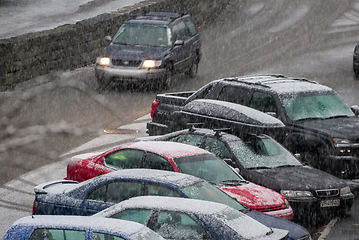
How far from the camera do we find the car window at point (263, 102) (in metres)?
12.8

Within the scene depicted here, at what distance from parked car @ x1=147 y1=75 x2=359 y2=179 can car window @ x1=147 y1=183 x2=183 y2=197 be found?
4193 millimetres

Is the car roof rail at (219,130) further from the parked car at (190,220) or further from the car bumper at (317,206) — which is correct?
the parked car at (190,220)

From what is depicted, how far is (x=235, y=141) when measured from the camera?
1088 cm

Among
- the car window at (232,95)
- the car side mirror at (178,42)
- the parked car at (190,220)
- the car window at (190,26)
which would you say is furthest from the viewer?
the car window at (190,26)

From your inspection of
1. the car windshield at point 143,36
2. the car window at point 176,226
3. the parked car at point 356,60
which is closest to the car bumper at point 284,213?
the car window at point 176,226

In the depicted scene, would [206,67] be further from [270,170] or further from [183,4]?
[270,170]

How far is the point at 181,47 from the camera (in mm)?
19734

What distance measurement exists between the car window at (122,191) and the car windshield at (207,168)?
1.45 metres

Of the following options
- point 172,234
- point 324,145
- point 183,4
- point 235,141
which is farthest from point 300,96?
point 183,4

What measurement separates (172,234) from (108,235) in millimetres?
1021

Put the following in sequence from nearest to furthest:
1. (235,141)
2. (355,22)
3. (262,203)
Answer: (262,203) < (235,141) < (355,22)

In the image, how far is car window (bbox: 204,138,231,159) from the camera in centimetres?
1069

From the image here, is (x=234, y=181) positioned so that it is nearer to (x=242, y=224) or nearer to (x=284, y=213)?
(x=284, y=213)

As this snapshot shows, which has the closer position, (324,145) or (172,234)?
(172,234)
